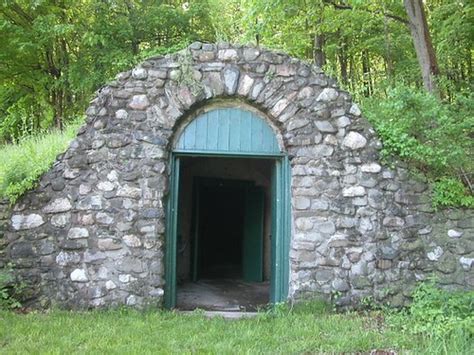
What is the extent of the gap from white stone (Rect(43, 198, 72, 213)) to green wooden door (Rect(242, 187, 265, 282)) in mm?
4587

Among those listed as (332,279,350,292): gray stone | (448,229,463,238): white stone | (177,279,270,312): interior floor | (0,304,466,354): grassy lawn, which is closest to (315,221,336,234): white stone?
(332,279,350,292): gray stone

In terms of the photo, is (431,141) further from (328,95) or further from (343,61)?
(343,61)

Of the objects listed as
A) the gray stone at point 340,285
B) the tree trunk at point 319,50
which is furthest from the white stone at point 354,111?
the tree trunk at point 319,50

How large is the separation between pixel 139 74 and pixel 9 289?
306cm

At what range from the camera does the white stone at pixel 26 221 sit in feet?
19.7

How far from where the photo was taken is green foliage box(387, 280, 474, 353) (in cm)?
441

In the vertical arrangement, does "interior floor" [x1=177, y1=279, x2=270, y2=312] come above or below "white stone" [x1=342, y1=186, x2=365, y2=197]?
below

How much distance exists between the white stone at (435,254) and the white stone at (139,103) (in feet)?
13.2

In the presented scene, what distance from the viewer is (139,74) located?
6.14m

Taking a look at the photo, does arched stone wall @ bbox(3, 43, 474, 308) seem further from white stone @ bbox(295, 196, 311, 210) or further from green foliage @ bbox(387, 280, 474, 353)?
green foliage @ bbox(387, 280, 474, 353)

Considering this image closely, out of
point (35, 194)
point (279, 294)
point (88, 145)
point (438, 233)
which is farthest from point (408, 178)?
point (35, 194)

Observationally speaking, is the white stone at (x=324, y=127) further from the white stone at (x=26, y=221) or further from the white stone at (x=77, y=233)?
the white stone at (x=26, y=221)

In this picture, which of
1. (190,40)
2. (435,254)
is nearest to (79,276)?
(435,254)

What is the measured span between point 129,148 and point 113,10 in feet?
25.6
